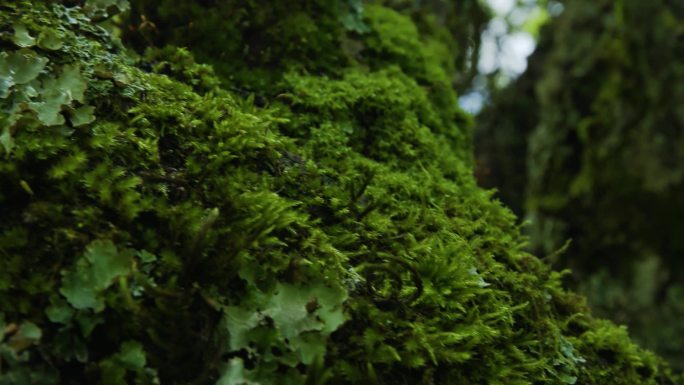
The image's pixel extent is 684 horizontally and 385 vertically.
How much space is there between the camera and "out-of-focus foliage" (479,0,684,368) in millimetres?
Answer: 5664

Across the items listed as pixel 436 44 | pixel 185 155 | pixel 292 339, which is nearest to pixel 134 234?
pixel 185 155

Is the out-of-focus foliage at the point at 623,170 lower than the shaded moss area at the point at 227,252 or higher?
higher

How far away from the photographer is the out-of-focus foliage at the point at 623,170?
5.66m

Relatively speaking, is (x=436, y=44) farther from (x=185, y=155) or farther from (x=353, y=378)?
(x=353, y=378)

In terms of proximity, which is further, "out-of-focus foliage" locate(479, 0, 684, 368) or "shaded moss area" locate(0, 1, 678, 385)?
"out-of-focus foliage" locate(479, 0, 684, 368)

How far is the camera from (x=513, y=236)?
2230 mm

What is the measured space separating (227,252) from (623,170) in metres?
5.32

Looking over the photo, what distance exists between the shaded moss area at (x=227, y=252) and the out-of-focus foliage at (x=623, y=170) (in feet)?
13.1

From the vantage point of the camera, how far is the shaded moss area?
1279 mm

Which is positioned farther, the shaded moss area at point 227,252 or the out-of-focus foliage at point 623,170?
the out-of-focus foliage at point 623,170

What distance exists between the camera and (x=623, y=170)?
18.9 ft

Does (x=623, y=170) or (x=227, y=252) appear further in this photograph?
(x=623, y=170)

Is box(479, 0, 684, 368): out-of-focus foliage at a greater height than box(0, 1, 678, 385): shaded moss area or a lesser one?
greater

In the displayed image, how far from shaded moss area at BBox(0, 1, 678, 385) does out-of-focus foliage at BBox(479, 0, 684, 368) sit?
3.98 meters
